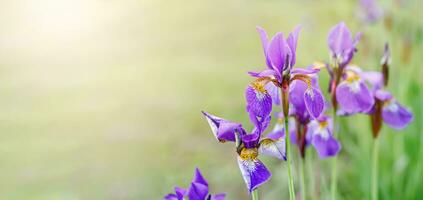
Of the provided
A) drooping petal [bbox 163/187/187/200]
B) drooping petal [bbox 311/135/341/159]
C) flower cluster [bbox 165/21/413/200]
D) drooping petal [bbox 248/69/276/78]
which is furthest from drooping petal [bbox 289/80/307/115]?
drooping petal [bbox 163/187/187/200]

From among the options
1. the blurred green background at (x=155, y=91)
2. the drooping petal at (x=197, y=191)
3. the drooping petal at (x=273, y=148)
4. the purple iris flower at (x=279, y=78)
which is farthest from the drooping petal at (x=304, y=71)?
the blurred green background at (x=155, y=91)

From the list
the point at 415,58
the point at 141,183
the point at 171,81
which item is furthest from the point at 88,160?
the point at 415,58

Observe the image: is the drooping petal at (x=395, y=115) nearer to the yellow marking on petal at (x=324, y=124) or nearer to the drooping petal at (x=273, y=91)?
the yellow marking on petal at (x=324, y=124)

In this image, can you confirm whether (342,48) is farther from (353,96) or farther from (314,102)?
(314,102)

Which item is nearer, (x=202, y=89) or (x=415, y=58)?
(x=415, y=58)

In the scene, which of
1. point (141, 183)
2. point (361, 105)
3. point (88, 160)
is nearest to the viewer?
point (361, 105)

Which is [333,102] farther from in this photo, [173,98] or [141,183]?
[173,98]

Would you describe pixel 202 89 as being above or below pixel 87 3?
below

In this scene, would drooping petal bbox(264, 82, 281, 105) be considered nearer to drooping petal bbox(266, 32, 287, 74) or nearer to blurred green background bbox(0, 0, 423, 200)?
drooping petal bbox(266, 32, 287, 74)
